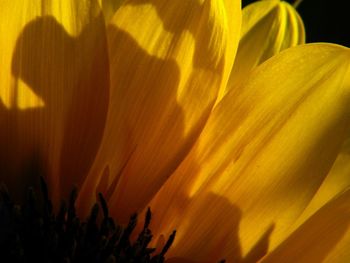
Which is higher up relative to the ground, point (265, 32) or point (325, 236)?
point (265, 32)

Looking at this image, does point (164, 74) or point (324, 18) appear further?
point (324, 18)

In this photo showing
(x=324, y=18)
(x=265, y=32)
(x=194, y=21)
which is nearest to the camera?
(x=194, y=21)

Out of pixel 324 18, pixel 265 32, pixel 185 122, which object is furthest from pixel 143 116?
pixel 324 18

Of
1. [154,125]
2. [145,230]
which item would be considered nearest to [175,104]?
[154,125]

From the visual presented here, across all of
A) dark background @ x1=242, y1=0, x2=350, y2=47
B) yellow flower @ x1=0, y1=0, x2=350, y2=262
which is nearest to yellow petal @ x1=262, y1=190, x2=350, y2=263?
yellow flower @ x1=0, y1=0, x2=350, y2=262

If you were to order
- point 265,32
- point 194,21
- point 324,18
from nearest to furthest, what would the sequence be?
point 194,21
point 265,32
point 324,18

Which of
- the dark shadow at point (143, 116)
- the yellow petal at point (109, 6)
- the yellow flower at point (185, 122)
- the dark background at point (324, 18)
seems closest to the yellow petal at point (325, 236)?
the yellow flower at point (185, 122)

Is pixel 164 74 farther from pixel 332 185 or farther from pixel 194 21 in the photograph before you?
pixel 332 185
